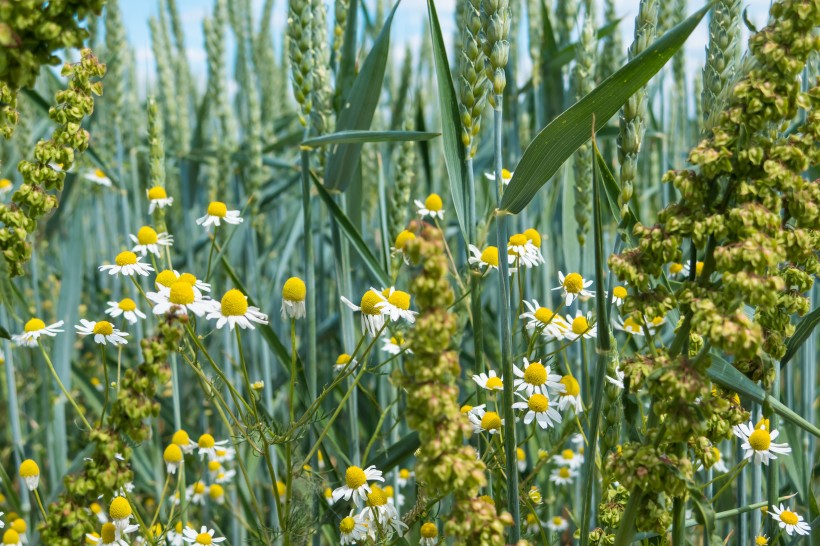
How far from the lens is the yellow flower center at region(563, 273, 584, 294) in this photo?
1.37m

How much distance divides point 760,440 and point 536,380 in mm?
388

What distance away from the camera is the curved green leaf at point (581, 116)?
85 centimetres

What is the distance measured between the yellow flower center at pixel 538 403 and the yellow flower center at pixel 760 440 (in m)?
0.36

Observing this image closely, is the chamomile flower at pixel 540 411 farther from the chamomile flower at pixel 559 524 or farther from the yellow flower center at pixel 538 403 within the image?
the chamomile flower at pixel 559 524

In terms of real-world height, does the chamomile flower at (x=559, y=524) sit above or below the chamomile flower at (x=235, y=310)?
below

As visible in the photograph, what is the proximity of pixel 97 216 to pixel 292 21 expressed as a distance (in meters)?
1.69

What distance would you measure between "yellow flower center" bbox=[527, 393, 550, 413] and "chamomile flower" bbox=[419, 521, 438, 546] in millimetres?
253

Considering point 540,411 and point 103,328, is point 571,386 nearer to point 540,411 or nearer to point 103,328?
point 540,411

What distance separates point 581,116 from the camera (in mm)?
915

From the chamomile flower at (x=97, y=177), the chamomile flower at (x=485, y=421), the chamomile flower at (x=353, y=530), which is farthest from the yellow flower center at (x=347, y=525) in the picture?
the chamomile flower at (x=97, y=177)

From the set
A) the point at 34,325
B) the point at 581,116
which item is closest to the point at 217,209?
the point at 34,325

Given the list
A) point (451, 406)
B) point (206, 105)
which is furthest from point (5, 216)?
point (206, 105)

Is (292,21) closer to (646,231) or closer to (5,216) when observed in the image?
(5,216)

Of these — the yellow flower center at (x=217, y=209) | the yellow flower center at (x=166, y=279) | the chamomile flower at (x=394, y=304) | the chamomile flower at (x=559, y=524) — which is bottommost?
the chamomile flower at (x=559, y=524)
